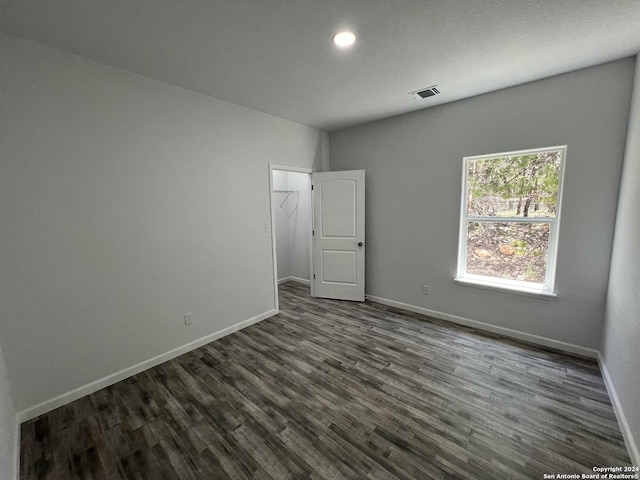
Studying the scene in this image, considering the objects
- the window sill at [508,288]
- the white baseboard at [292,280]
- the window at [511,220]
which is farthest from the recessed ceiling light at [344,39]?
the white baseboard at [292,280]

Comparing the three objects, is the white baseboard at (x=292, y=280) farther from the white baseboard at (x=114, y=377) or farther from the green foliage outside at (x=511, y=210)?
the green foliage outside at (x=511, y=210)

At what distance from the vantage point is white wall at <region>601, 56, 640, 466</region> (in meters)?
1.65

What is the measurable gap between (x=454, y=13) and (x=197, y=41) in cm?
174

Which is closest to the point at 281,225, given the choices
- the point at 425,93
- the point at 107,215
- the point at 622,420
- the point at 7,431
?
the point at 107,215

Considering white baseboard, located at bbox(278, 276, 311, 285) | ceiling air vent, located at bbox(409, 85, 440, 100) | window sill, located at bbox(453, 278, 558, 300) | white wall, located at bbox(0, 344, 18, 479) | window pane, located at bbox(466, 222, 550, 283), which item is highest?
ceiling air vent, located at bbox(409, 85, 440, 100)

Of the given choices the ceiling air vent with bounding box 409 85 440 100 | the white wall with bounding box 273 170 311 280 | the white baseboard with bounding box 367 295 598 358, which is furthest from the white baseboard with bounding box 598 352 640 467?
the white wall with bounding box 273 170 311 280

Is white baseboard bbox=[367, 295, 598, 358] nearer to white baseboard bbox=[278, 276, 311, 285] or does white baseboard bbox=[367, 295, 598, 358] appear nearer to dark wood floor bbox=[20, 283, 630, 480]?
dark wood floor bbox=[20, 283, 630, 480]

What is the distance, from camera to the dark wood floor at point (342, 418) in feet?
5.09

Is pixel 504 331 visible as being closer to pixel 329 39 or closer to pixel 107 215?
pixel 329 39

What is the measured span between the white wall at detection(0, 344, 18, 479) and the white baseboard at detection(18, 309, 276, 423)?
15cm

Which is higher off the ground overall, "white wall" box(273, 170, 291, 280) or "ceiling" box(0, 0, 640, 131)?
"ceiling" box(0, 0, 640, 131)

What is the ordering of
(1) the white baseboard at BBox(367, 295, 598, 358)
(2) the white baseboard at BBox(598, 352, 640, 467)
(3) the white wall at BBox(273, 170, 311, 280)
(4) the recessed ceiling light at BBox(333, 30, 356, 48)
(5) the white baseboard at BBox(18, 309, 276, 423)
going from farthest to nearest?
(3) the white wall at BBox(273, 170, 311, 280)
(1) the white baseboard at BBox(367, 295, 598, 358)
(5) the white baseboard at BBox(18, 309, 276, 423)
(4) the recessed ceiling light at BBox(333, 30, 356, 48)
(2) the white baseboard at BBox(598, 352, 640, 467)

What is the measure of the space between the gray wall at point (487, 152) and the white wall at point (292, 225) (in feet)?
3.88

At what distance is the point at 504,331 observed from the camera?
9.86ft
